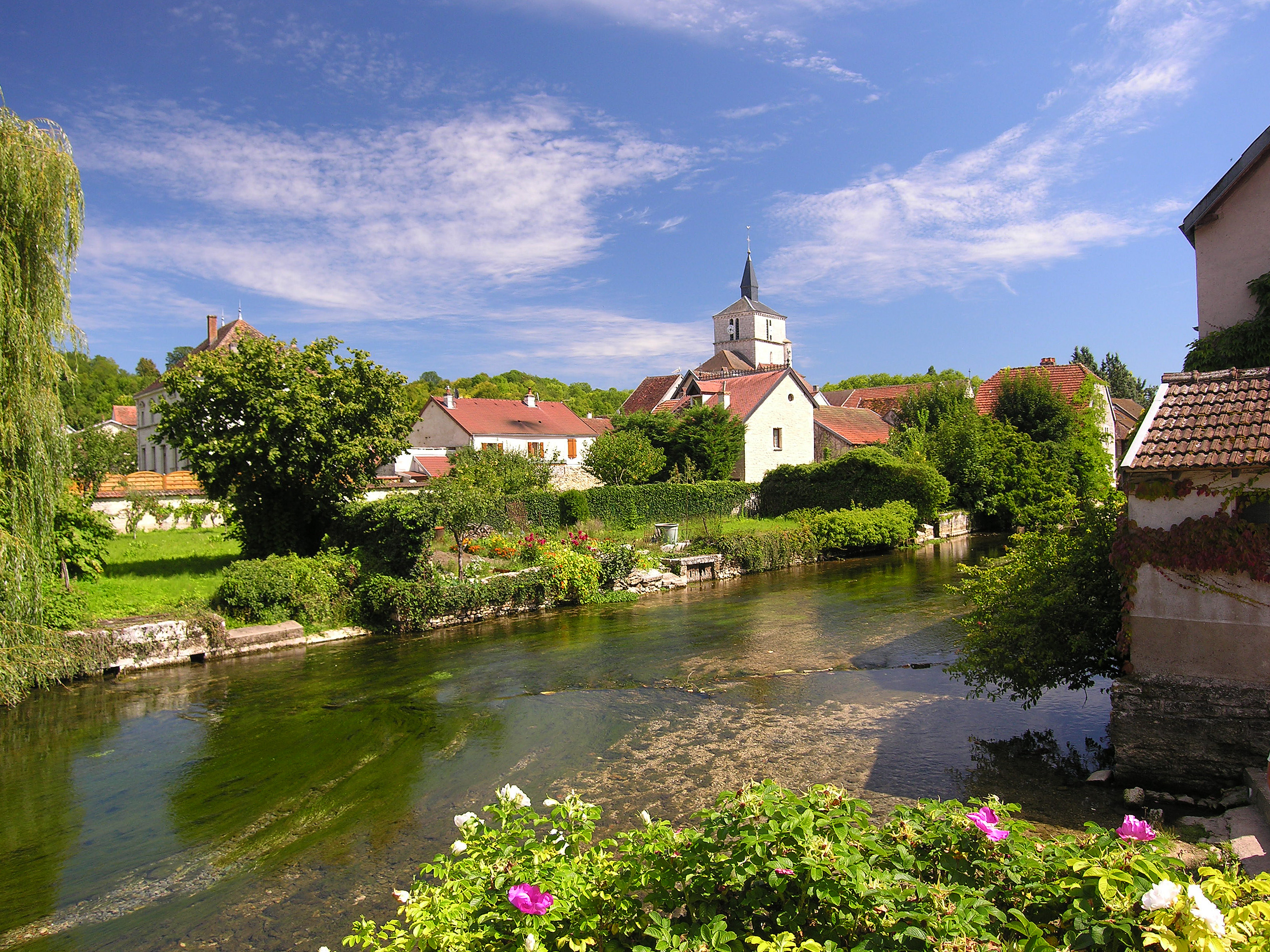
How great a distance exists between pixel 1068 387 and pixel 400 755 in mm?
33817

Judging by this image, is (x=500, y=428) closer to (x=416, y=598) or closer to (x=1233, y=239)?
(x=416, y=598)

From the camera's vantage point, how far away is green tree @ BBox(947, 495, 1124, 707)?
26.1 ft

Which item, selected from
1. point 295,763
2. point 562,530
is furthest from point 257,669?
point 562,530

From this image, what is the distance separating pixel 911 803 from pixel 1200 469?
4.02 m

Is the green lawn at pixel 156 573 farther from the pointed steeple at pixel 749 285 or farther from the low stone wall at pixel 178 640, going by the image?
the pointed steeple at pixel 749 285

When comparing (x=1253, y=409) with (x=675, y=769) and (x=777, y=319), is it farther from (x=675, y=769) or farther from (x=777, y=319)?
(x=777, y=319)

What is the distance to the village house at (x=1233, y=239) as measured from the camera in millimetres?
11359

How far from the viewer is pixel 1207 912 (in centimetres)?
242

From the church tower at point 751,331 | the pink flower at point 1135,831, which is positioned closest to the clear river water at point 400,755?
the pink flower at point 1135,831

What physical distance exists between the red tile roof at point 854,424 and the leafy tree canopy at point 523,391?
38.5m

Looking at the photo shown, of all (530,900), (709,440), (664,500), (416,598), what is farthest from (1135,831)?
(709,440)

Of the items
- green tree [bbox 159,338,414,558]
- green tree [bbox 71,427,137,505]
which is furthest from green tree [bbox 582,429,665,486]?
green tree [bbox 71,427,137,505]

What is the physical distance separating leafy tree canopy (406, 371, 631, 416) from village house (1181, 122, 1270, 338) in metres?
70.5

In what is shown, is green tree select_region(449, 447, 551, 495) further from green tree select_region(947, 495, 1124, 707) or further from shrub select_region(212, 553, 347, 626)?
green tree select_region(947, 495, 1124, 707)
